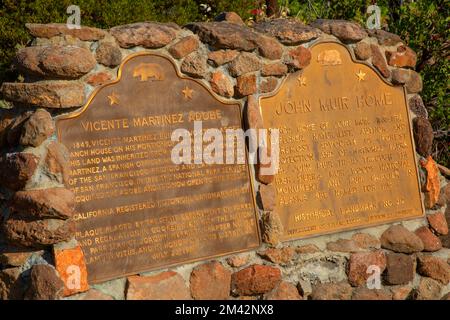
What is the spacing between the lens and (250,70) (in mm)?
4160

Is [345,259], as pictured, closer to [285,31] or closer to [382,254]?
[382,254]

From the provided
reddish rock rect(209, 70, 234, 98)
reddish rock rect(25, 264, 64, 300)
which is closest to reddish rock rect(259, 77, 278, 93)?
reddish rock rect(209, 70, 234, 98)

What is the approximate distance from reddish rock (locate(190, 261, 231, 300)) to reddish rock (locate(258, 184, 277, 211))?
486mm

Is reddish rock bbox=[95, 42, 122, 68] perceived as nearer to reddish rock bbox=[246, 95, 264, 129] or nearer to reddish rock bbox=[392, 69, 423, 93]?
reddish rock bbox=[246, 95, 264, 129]

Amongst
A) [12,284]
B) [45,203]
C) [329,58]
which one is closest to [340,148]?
[329,58]

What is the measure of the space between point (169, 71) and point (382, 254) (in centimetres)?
196

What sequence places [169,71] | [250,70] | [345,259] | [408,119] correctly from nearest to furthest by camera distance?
1. [169,71]
2. [250,70]
3. [345,259]
4. [408,119]

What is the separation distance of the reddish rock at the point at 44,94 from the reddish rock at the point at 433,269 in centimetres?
273

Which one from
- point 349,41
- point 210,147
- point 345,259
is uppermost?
point 349,41

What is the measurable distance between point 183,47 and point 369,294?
207 cm

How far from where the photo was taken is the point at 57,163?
3443 millimetres

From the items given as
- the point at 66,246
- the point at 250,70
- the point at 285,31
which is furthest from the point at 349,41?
the point at 66,246

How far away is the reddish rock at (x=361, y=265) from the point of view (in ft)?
14.5

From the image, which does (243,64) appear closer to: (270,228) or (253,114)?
(253,114)
